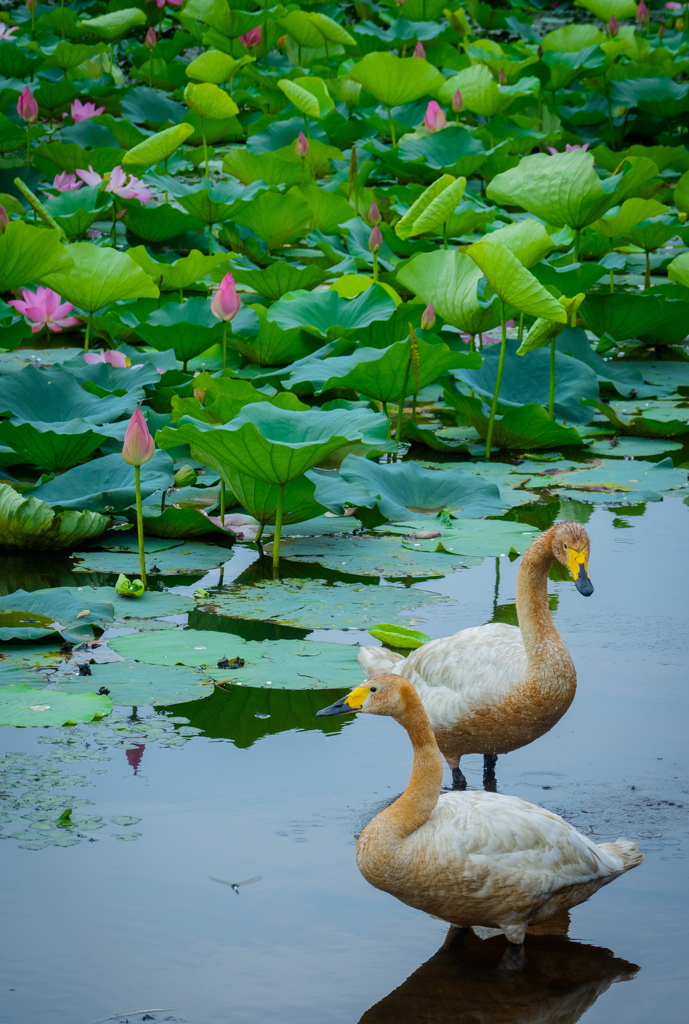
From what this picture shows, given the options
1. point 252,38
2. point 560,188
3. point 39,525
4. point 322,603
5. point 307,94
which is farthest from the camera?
point 252,38

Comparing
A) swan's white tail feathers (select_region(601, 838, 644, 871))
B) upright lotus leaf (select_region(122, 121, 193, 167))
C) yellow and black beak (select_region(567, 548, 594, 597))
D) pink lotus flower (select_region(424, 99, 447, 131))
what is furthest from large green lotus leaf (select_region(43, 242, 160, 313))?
pink lotus flower (select_region(424, 99, 447, 131))

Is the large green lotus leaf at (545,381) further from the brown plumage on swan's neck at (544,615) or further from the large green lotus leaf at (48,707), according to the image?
the large green lotus leaf at (48,707)

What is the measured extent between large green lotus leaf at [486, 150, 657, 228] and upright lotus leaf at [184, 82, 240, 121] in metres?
2.50

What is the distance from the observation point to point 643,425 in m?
5.64

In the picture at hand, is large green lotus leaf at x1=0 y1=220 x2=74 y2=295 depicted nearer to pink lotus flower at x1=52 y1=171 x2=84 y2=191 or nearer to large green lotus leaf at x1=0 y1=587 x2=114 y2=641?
large green lotus leaf at x1=0 y1=587 x2=114 y2=641

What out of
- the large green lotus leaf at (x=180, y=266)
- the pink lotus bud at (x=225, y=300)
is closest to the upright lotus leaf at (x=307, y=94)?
the large green lotus leaf at (x=180, y=266)

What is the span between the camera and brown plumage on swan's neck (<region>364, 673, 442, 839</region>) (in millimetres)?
2188

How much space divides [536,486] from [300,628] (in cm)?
173

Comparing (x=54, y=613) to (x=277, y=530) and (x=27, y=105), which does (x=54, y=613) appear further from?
(x=27, y=105)

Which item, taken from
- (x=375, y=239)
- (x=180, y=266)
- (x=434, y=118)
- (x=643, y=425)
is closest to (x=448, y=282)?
(x=375, y=239)

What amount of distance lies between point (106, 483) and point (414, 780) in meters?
2.47

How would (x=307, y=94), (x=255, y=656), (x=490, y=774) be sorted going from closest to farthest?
(x=490, y=774) → (x=255, y=656) → (x=307, y=94)

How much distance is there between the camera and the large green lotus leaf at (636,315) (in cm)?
646

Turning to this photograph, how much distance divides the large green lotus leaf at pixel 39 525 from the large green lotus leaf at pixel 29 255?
5.11 ft
